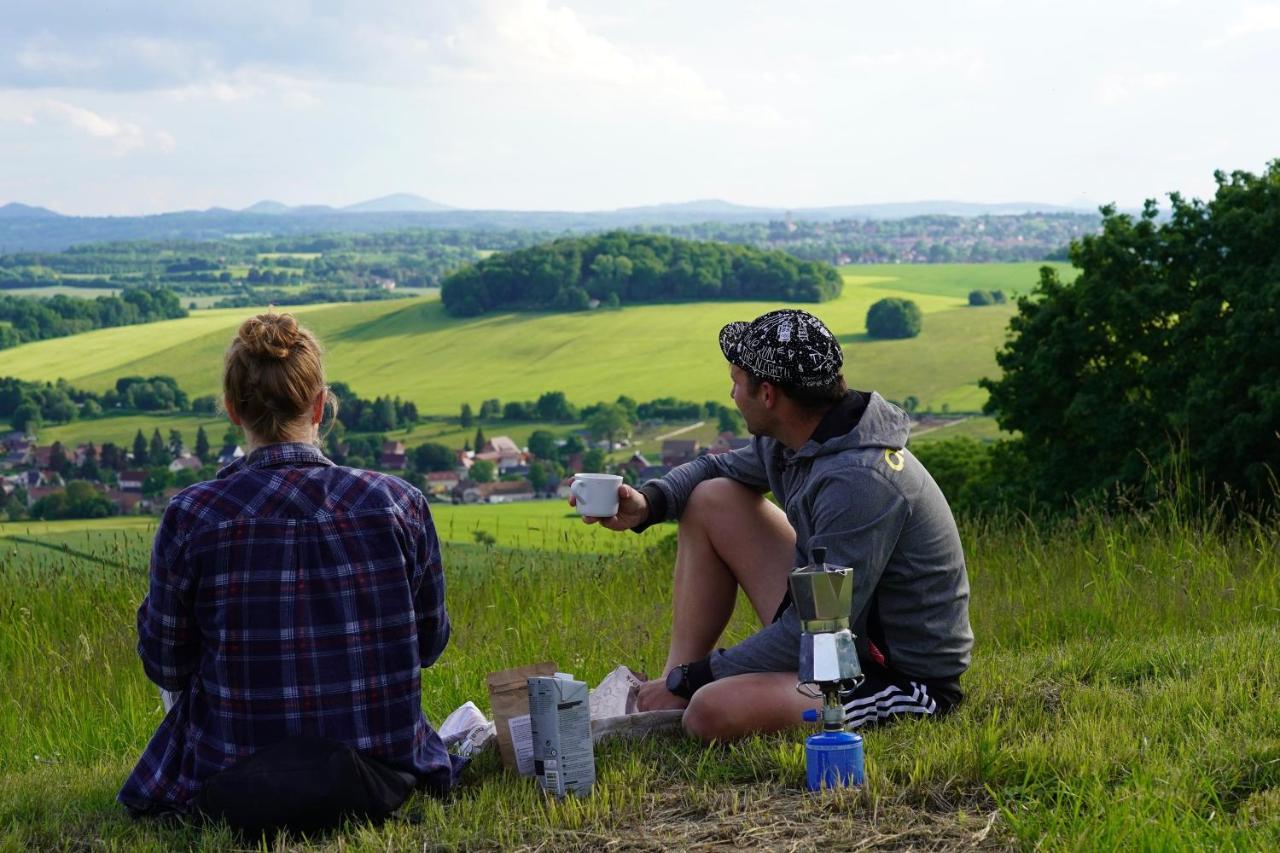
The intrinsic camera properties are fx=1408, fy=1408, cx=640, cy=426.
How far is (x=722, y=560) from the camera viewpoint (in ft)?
15.1

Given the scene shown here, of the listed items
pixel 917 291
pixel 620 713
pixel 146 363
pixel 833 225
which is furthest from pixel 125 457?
pixel 833 225

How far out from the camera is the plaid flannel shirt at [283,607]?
11.1 feet

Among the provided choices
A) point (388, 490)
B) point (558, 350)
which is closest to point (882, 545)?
point (388, 490)

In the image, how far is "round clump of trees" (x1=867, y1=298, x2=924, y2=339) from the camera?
3135 inches

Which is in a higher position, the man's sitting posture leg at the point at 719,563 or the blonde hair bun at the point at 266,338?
the blonde hair bun at the point at 266,338

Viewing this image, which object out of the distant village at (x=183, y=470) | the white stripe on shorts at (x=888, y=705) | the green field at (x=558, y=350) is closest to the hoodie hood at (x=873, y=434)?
the white stripe on shorts at (x=888, y=705)

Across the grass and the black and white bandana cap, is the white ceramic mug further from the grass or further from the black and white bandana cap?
the grass

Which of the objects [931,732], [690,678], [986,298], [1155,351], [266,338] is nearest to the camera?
[266,338]

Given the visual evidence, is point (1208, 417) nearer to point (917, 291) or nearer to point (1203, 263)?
point (1203, 263)

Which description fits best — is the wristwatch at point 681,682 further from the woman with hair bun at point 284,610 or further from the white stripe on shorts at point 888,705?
the woman with hair bun at point 284,610

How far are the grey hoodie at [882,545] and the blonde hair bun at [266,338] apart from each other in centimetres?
149

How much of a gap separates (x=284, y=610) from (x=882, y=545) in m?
1.60

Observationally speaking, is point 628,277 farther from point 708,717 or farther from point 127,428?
point 708,717

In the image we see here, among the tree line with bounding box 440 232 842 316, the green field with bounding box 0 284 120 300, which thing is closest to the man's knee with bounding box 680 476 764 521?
the tree line with bounding box 440 232 842 316
